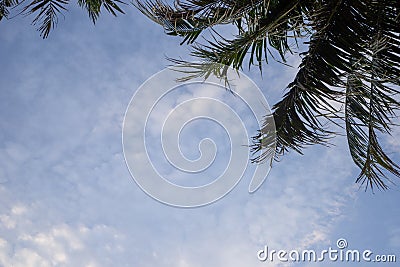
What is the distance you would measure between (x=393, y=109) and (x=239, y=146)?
1.35 meters

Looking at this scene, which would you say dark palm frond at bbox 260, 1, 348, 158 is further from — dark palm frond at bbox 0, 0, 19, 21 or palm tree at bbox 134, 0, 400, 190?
dark palm frond at bbox 0, 0, 19, 21

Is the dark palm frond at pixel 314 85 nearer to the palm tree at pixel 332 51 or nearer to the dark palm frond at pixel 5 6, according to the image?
the palm tree at pixel 332 51

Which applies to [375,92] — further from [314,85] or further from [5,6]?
[5,6]

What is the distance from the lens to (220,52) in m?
4.18

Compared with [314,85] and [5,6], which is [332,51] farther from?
[5,6]

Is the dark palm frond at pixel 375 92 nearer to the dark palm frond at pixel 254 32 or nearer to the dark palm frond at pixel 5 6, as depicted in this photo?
the dark palm frond at pixel 254 32

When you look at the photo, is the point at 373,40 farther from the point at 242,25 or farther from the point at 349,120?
the point at 242,25

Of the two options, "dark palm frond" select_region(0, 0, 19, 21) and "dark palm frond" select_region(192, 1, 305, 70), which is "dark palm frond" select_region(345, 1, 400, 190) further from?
"dark palm frond" select_region(0, 0, 19, 21)

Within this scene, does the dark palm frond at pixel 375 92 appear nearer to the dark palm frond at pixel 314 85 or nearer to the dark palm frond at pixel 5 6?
the dark palm frond at pixel 314 85

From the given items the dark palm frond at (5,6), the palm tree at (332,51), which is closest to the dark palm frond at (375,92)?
the palm tree at (332,51)

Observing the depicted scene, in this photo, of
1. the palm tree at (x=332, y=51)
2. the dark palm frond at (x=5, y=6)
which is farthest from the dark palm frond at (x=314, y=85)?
the dark palm frond at (x=5, y=6)

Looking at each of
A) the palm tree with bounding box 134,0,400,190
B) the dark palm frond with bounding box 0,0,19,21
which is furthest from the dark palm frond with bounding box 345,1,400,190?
the dark palm frond with bounding box 0,0,19,21

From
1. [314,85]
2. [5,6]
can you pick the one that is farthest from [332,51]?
[5,6]

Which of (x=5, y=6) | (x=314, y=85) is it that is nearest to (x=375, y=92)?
(x=314, y=85)
